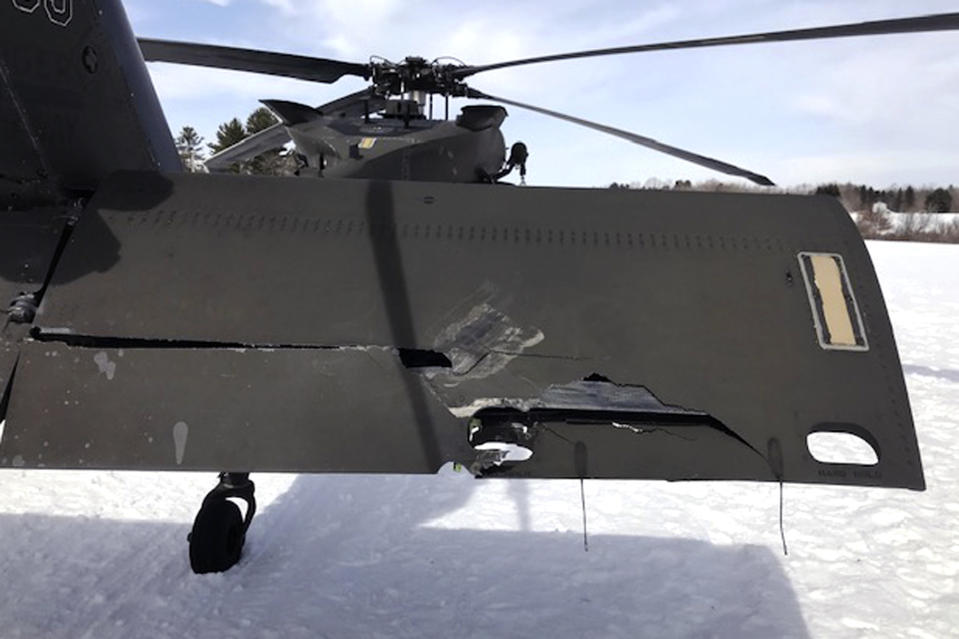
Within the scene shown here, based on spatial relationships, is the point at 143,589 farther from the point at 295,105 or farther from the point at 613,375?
the point at 295,105

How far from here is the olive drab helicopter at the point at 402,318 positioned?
225 centimetres

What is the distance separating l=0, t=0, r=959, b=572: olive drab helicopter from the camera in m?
2.25

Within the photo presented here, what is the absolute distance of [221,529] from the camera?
4332 millimetres

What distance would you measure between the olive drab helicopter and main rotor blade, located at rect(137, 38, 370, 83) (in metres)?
2.03

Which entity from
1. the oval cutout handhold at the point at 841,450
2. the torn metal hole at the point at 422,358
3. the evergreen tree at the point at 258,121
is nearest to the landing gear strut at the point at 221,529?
the torn metal hole at the point at 422,358

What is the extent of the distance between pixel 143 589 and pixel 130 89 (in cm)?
303

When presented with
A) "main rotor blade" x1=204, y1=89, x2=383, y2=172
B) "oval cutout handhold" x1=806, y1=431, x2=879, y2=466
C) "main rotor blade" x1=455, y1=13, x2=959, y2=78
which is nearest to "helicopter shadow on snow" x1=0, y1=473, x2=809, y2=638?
"oval cutout handhold" x1=806, y1=431, x2=879, y2=466

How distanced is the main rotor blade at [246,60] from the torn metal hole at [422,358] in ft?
12.7

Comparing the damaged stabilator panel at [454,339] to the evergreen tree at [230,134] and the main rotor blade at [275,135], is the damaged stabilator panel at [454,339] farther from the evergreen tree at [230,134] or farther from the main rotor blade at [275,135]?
the evergreen tree at [230,134]

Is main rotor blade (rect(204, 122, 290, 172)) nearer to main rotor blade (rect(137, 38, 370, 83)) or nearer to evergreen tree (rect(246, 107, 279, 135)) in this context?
main rotor blade (rect(137, 38, 370, 83))

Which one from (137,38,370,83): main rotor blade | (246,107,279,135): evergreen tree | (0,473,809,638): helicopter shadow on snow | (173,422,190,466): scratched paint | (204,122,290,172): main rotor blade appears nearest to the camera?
(173,422,190,466): scratched paint

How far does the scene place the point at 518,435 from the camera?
230cm

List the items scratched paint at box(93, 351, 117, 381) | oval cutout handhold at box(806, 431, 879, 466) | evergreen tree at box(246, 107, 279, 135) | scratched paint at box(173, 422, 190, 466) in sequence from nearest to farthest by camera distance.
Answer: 1. scratched paint at box(173, 422, 190, 466)
2. scratched paint at box(93, 351, 117, 381)
3. oval cutout handhold at box(806, 431, 879, 466)
4. evergreen tree at box(246, 107, 279, 135)

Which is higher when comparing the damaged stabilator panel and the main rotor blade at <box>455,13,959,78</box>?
the main rotor blade at <box>455,13,959,78</box>
